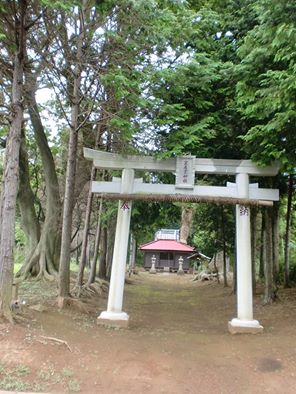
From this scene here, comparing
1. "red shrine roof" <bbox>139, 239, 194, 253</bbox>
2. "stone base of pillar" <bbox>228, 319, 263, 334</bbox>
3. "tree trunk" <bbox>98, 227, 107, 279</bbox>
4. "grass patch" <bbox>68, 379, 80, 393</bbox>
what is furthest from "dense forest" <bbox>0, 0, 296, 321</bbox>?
"red shrine roof" <bbox>139, 239, 194, 253</bbox>

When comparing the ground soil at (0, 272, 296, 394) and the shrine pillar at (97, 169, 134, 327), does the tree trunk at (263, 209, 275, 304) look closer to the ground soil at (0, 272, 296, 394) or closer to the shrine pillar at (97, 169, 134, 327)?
the ground soil at (0, 272, 296, 394)

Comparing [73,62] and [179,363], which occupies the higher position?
[73,62]

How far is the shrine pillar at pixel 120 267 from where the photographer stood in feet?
29.3

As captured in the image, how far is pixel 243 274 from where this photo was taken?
9031 mm

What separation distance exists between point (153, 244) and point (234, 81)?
1221 inches

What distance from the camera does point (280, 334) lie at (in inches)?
316

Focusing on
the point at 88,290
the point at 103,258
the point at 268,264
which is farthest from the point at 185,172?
the point at 103,258

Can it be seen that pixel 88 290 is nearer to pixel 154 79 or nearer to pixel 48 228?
pixel 48 228

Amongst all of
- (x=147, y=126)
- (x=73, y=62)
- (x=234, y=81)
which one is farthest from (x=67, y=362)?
(x=234, y=81)

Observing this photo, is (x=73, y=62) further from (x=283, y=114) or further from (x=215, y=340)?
(x=215, y=340)

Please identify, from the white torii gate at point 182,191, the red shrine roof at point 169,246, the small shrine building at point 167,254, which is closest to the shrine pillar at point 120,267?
the white torii gate at point 182,191

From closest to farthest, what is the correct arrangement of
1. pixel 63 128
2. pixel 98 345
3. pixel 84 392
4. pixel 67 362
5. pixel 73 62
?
1. pixel 84 392
2. pixel 67 362
3. pixel 98 345
4. pixel 73 62
5. pixel 63 128

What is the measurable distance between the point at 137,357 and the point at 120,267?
3033 mm

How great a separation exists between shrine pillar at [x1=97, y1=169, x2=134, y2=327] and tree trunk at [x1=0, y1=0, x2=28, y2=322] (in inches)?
107
